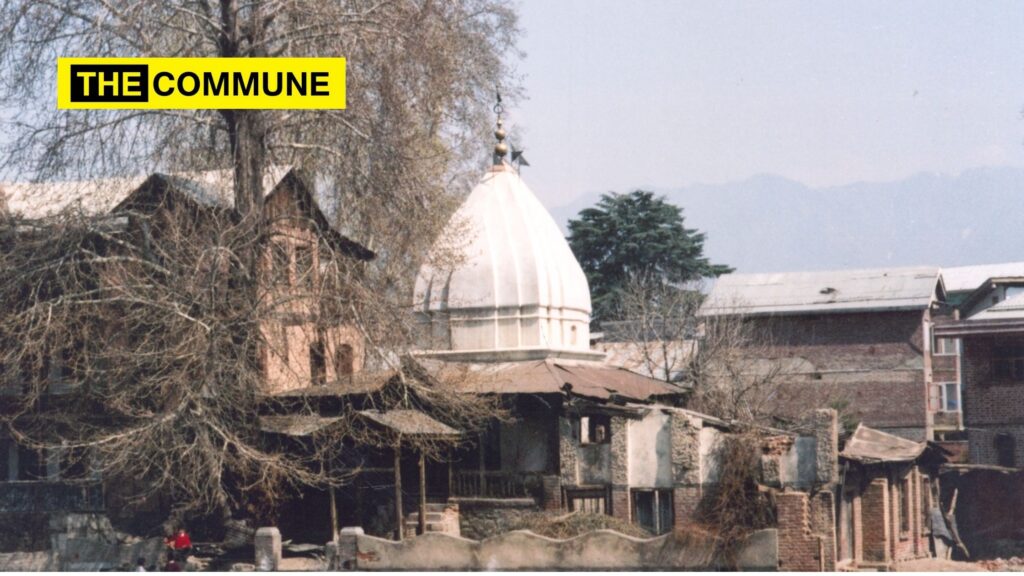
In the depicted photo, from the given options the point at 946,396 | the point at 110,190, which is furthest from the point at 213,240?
the point at 946,396

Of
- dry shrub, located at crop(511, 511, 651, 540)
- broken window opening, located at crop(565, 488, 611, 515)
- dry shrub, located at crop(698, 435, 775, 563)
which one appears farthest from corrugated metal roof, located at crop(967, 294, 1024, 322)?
dry shrub, located at crop(511, 511, 651, 540)

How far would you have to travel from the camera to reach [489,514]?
1232 inches

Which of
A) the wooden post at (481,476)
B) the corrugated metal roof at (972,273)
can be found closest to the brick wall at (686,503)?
the wooden post at (481,476)

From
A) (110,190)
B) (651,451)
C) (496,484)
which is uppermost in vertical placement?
(110,190)

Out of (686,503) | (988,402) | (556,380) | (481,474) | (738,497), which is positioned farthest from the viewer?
(988,402)

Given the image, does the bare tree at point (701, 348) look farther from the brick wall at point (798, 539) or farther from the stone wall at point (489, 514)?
the brick wall at point (798, 539)

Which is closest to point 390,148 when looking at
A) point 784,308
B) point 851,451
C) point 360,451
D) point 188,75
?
point 188,75

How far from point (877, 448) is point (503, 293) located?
31.8 ft

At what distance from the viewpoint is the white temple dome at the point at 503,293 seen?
33188 millimetres

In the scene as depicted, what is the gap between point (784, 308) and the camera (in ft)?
169

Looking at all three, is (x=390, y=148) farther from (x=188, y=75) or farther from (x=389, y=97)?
(x=188, y=75)

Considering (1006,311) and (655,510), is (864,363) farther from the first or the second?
(655,510)

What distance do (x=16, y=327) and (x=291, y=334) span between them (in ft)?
16.8

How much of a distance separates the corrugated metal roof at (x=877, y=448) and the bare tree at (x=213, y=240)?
911 centimetres
